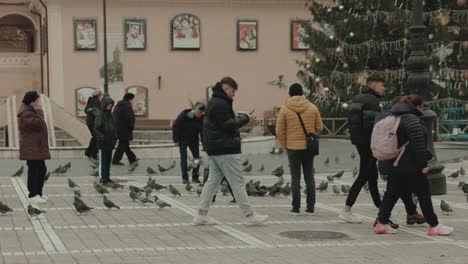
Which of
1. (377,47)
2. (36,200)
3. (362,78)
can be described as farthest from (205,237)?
(377,47)

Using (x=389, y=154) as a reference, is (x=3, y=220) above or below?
below

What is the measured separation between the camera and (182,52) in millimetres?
40875

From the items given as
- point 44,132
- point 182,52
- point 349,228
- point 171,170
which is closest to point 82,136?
point 171,170

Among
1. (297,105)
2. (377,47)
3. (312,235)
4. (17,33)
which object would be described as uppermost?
(17,33)

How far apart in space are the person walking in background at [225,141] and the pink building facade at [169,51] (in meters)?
30.1

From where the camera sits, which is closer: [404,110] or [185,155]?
[404,110]

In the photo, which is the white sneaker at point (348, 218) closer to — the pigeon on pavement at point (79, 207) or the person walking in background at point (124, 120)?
the pigeon on pavement at point (79, 207)

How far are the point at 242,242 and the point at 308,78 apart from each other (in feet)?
70.6

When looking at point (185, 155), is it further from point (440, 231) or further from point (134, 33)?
point (134, 33)

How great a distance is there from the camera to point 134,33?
40.3 metres

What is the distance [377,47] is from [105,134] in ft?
48.6

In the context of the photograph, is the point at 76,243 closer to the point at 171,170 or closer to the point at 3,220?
the point at 3,220

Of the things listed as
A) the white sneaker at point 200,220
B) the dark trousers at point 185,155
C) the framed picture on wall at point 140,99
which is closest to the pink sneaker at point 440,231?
the white sneaker at point 200,220

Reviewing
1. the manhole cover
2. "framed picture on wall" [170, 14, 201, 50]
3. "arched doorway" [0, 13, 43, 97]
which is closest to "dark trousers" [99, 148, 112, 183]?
the manhole cover
